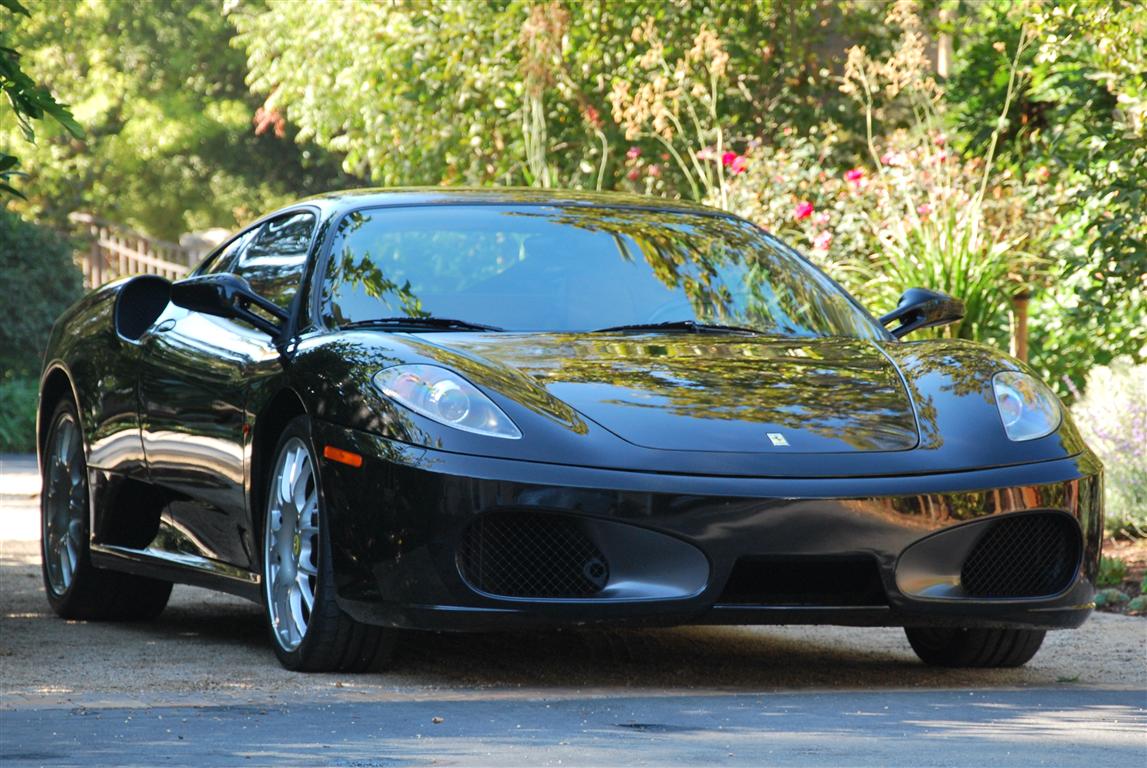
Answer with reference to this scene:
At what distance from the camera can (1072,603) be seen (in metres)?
5.59

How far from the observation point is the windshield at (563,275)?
6.11 meters

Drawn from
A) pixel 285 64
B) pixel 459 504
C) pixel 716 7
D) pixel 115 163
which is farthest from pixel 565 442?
pixel 115 163

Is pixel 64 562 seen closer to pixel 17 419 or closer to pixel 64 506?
pixel 64 506

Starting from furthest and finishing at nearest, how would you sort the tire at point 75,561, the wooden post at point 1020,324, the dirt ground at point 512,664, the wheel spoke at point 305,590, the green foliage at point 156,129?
1. the green foliage at point 156,129
2. the wooden post at point 1020,324
3. the tire at point 75,561
4. the wheel spoke at point 305,590
5. the dirt ground at point 512,664

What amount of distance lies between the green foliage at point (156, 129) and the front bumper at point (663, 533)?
25.2 m

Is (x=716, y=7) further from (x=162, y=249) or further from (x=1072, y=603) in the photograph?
(x=162, y=249)

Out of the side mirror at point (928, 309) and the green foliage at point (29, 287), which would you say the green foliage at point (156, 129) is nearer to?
the green foliage at point (29, 287)

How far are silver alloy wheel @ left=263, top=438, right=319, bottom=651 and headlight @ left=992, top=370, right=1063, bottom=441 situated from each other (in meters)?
1.81

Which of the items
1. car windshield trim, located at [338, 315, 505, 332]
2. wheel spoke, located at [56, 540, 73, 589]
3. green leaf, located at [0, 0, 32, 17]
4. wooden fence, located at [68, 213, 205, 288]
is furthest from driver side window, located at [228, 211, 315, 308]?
wooden fence, located at [68, 213, 205, 288]

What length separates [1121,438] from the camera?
381 inches

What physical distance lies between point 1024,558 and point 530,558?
1.30m

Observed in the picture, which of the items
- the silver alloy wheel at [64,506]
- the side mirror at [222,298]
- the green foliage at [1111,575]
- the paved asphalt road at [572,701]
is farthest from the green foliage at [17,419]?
the side mirror at [222,298]

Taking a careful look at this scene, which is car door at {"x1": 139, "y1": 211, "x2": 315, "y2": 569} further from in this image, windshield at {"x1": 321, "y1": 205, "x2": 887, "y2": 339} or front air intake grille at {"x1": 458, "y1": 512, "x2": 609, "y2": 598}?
front air intake grille at {"x1": 458, "y1": 512, "x2": 609, "y2": 598}

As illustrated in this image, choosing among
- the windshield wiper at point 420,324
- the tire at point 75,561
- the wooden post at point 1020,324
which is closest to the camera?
the windshield wiper at point 420,324
